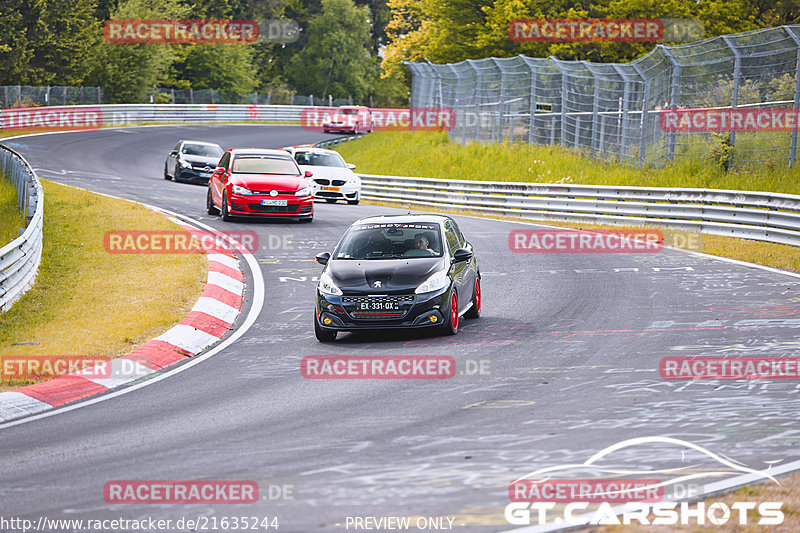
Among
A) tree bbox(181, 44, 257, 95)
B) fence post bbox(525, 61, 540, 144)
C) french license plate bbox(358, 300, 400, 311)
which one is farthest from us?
tree bbox(181, 44, 257, 95)

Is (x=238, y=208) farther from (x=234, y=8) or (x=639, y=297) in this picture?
(x=234, y=8)

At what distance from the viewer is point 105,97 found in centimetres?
6644

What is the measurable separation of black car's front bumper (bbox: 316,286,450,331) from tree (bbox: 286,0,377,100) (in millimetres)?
89542

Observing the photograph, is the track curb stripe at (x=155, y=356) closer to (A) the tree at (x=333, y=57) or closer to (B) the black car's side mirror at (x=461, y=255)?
(B) the black car's side mirror at (x=461, y=255)

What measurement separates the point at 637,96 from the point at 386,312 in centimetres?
1917

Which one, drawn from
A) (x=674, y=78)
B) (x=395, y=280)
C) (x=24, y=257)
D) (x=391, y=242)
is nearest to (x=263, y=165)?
(x=24, y=257)

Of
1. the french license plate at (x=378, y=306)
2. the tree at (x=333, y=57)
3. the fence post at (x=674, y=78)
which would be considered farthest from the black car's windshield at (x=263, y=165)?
the tree at (x=333, y=57)

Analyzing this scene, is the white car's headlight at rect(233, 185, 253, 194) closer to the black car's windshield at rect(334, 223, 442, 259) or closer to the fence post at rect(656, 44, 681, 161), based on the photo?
the black car's windshield at rect(334, 223, 442, 259)

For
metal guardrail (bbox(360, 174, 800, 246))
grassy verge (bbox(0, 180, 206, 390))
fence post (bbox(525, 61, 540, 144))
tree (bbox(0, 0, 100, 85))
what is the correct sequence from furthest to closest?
1. tree (bbox(0, 0, 100, 85))
2. fence post (bbox(525, 61, 540, 144))
3. metal guardrail (bbox(360, 174, 800, 246))
4. grassy verge (bbox(0, 180, 206, 390))

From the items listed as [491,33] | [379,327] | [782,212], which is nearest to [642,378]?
[379,327]

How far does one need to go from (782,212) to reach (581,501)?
15.3m

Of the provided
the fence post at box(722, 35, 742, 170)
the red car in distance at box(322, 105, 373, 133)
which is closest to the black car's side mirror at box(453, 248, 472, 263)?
the fence post at box(722, 35, 742, 170)

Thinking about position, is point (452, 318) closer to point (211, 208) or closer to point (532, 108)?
point (211, 208)

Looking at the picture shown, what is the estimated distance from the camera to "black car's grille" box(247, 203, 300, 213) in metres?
23.1
